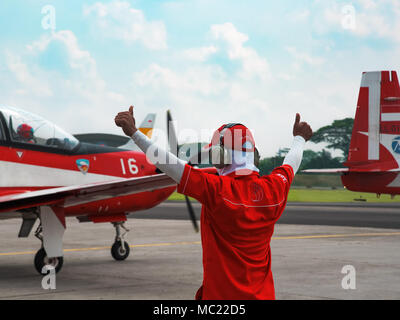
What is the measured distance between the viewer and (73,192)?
827 cm

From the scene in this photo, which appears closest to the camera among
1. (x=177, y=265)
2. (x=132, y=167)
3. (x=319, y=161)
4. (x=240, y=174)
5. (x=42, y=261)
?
(x=240, y=174)

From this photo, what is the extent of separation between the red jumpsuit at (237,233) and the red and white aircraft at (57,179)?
496 centimetres

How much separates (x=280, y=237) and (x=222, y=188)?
12.7 m

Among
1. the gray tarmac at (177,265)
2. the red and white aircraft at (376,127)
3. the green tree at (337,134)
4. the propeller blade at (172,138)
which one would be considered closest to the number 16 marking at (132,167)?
the gray tarmac at (177,265)

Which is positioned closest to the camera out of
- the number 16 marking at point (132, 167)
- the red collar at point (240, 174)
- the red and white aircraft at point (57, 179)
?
the red collar at point (240, 174)

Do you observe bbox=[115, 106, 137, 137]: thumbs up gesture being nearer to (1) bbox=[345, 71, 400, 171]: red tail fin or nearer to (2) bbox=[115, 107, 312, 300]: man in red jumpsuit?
(2) bbox=[115, 107, 312, 300]: man in red jumpsuit

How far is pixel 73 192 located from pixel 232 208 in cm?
566

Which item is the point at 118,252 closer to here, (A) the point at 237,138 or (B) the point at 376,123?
(A) the point at 237,138

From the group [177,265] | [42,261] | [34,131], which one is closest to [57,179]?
[34,131]

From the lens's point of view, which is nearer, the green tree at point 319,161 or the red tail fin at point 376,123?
the red tail fin at point 376,123

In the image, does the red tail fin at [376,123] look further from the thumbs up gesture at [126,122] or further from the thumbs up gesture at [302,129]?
the thumbs up gesture at [126,122]

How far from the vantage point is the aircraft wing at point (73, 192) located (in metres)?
8.18

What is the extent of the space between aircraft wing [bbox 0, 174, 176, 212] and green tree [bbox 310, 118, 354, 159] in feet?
274

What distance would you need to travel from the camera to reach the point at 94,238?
15.4 m
